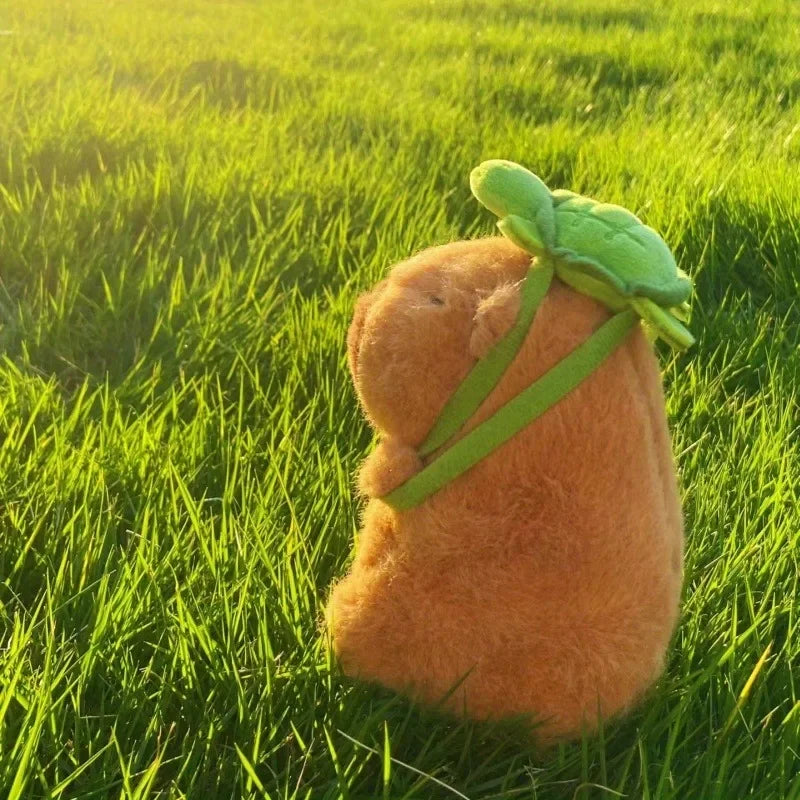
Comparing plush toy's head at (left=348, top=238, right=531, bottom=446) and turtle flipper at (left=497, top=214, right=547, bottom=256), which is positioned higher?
turtle flipper at (left=497, top=214, right=547, bottom=256)

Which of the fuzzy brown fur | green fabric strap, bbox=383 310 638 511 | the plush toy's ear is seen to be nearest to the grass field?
the fuzzy brown fur

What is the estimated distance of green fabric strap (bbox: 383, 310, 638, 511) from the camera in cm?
83

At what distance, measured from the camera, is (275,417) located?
1521mm

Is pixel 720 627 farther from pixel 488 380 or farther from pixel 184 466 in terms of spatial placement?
pixel 184 466

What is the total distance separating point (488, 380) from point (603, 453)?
123 mm

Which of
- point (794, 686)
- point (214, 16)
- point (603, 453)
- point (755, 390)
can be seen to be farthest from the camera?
point (214, 16)

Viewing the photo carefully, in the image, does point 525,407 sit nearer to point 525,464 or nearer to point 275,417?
point 525,464

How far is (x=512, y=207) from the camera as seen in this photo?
888mm

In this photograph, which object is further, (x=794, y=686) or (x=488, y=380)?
(x=794, y=686)

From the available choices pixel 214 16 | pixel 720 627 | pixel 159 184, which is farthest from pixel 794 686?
pixel 214 16

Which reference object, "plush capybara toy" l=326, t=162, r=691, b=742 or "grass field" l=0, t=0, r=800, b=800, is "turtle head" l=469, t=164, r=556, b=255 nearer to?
"plush capybara toy" l=326, t=162, r=691, b=742

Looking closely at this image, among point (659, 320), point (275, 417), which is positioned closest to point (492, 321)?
point (659, 320)

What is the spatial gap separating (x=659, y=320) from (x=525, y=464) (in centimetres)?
18

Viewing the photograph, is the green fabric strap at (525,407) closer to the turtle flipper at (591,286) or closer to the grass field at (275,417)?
the turtle flipper at (591,286)
